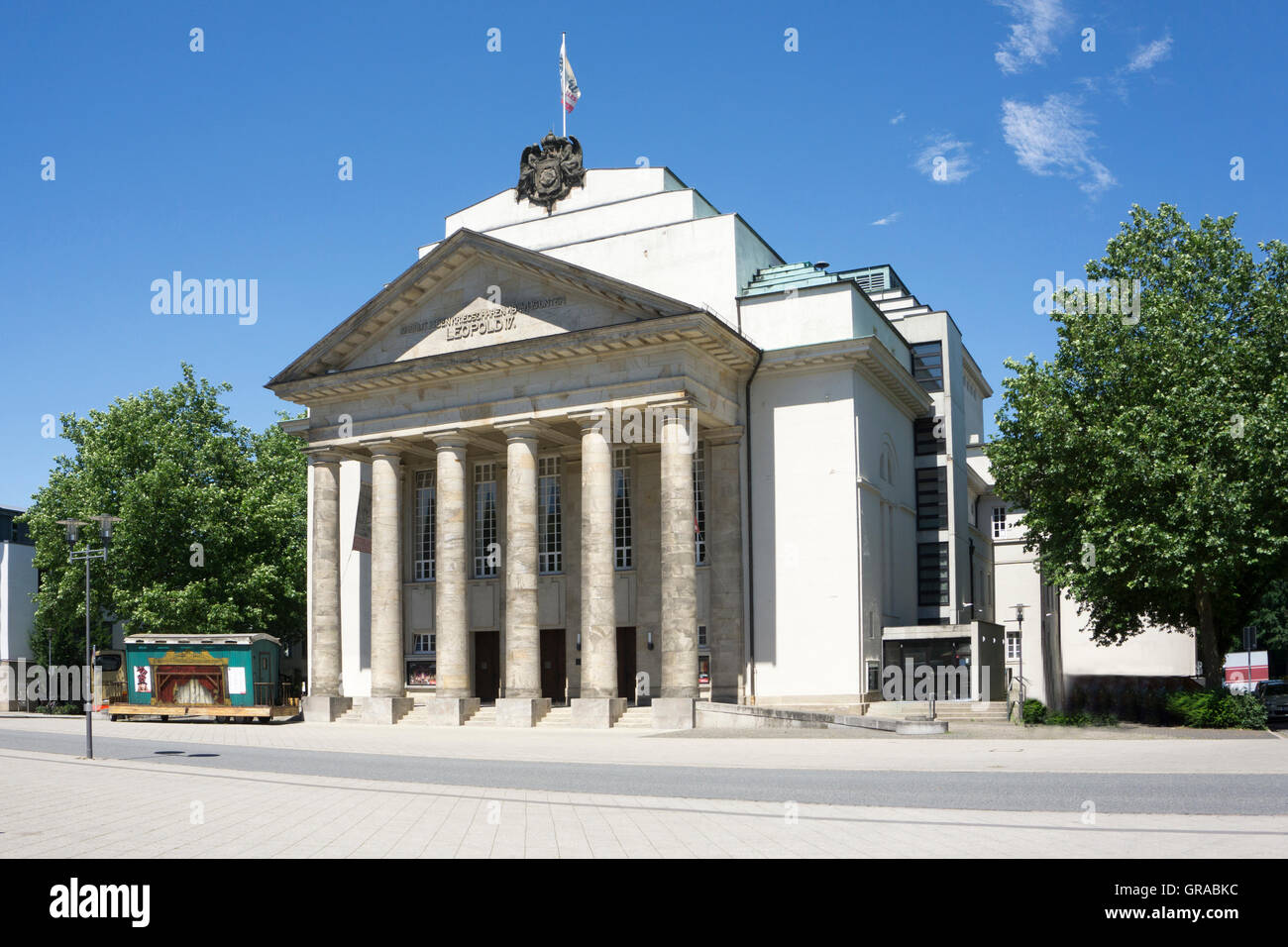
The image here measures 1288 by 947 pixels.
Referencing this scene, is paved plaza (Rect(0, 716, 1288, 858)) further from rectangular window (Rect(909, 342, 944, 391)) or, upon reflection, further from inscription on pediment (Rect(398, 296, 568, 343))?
rectangular window (Rect(909, 342, 944, 391))

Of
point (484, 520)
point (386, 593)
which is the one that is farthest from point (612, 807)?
point (484, 520)

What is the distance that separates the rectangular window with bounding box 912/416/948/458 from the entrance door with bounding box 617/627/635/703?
14.6 meters

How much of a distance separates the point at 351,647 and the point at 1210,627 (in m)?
32.0

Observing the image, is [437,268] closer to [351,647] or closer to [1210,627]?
[351,647]

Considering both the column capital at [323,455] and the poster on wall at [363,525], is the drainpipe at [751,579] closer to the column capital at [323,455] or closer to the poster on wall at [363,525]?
the poster on wall at [363,525]

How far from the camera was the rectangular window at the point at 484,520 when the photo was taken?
4753cm

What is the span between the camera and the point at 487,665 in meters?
48.5

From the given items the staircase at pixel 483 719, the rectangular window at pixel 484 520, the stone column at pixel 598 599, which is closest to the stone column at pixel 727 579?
the stone column at pixel 598 599

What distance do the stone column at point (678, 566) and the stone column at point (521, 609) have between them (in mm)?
4750

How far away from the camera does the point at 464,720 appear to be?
1646 inches

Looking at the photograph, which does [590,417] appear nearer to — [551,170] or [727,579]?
[727,579]

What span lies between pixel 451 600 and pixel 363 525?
6.95 metres
